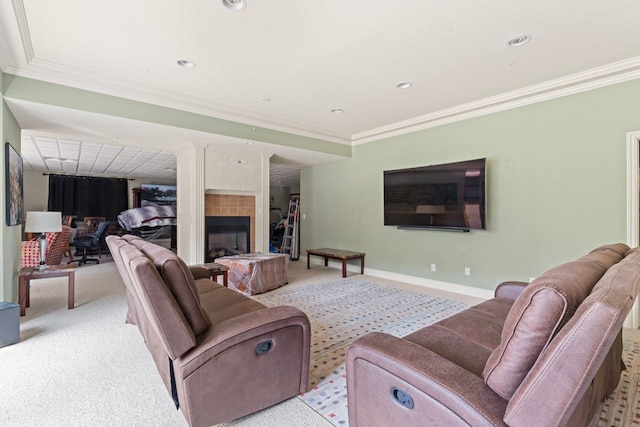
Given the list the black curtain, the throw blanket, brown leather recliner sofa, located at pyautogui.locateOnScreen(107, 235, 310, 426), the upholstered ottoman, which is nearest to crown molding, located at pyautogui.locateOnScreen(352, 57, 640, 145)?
the upholstered ottoman

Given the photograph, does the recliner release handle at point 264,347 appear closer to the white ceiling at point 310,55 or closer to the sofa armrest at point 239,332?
the sofa armrest at point 239,332

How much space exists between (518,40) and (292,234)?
19.6ft

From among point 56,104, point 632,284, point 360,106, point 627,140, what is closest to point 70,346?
point 56,104

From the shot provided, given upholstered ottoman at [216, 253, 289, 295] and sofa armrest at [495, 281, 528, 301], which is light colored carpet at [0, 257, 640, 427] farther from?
upholstered ottoman at [216, 253, 289, 295]

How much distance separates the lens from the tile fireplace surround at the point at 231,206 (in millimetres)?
5332

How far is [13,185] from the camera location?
3.32 m

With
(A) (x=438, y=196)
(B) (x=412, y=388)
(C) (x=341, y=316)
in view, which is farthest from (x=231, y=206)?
(B) (x=412, y=388)

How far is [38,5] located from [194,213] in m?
3.19

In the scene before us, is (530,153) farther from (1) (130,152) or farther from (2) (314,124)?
(1) (130,152)

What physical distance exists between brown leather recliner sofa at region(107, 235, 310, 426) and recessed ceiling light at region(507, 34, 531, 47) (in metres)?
2.90

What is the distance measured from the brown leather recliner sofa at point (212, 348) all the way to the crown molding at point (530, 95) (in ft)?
12.7

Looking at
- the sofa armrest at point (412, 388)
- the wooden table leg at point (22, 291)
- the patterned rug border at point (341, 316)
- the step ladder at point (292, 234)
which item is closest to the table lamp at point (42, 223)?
the wooden table leg at point (22, 291)

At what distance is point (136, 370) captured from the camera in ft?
7.45

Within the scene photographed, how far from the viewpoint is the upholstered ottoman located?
4.39m
